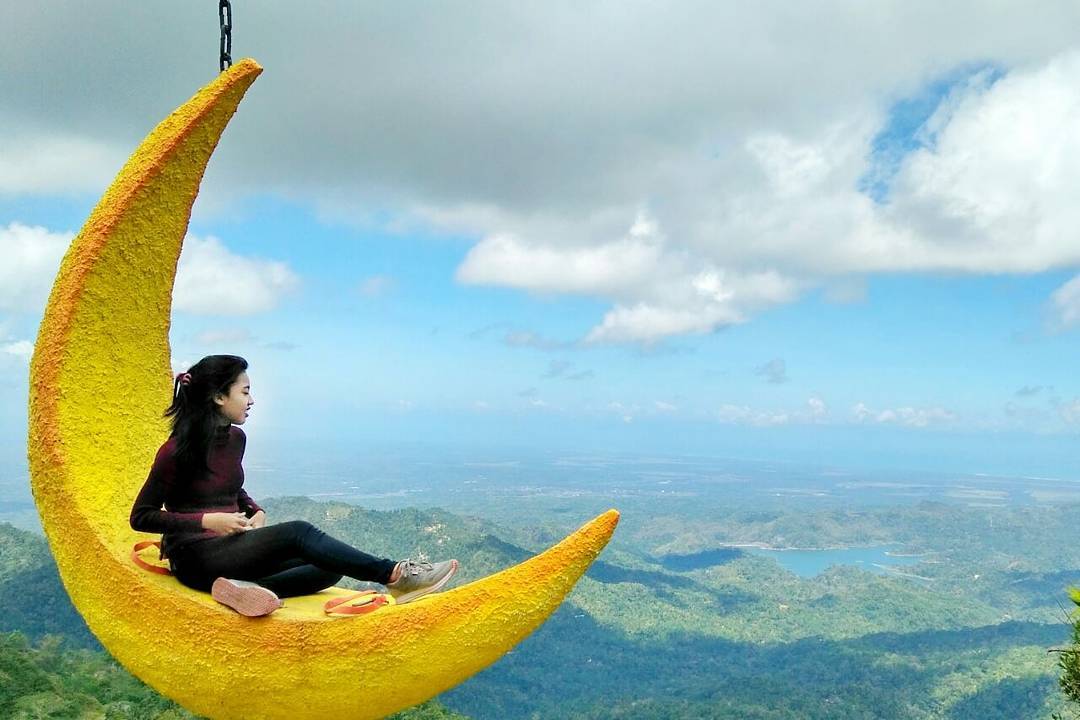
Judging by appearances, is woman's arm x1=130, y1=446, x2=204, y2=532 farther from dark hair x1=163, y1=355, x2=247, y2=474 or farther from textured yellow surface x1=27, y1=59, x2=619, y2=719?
textured yellow surface x1=27, y1=59, x2=619, y2=719

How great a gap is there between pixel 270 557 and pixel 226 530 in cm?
22

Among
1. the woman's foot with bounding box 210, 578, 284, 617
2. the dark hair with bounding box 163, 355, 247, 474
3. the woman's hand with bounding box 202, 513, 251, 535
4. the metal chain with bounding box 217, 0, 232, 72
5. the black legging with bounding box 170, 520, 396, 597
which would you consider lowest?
the woman's foot with bounding box 210, 578, 284, 617

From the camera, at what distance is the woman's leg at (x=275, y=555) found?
A: 3.19m

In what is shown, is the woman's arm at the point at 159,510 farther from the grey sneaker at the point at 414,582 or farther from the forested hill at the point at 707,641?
the forested hill at the point at 707,641

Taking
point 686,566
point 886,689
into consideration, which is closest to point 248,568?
point 886,689

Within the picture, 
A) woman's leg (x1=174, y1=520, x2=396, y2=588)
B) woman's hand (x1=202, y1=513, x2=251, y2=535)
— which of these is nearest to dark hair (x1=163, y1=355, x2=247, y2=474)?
woman's hand (x1=202, y1=513, x2=251, y2=535)

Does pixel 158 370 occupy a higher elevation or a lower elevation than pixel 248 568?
higher

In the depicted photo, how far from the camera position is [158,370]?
4.15m

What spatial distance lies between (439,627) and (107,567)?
148 centimetres

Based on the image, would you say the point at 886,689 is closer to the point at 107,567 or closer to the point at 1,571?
the point at 1,571

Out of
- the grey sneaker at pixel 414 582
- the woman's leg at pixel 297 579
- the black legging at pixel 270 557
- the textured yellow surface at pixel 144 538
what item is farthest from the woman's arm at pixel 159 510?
the grey sneaker at pixel 414 582

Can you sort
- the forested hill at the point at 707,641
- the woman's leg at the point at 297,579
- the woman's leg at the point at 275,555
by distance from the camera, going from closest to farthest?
1. the woman's leg at the point at 275,555
2. the woman's leg at the point at 297,579
3. the forested hill at the point at 707,641

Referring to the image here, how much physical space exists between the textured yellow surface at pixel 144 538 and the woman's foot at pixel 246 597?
1.8 inches

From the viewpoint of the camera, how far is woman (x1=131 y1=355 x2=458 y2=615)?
3195mm
